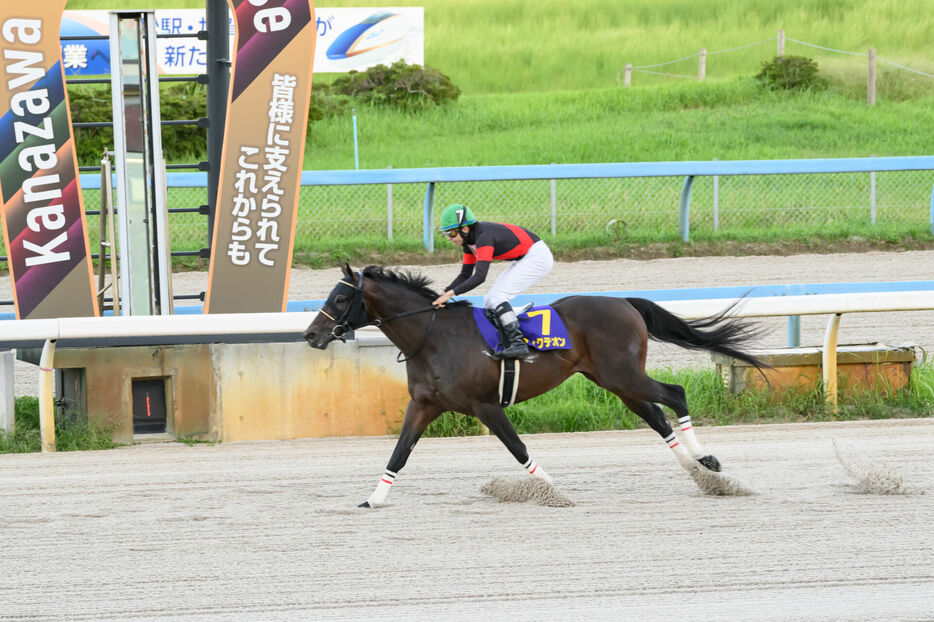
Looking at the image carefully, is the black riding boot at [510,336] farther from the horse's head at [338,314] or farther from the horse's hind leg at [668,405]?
the horse's head at [338,314]

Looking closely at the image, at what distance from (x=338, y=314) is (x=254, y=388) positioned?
6.79ft

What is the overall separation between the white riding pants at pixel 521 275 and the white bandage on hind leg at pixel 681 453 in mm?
A: 1144

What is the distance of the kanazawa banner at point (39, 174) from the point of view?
7910 mm

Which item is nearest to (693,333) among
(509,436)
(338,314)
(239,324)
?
(509,436)

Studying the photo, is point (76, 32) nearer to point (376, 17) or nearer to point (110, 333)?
point (376, 17)

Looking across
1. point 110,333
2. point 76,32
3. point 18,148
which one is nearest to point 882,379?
point 110,333

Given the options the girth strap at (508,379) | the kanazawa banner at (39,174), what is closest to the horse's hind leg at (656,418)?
the girth strap at (508,379)

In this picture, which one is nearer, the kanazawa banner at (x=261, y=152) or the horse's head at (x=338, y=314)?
the horse's head at (x=338, y=314)

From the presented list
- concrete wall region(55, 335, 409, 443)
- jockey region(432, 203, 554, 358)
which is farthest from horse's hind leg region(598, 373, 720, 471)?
concrete wall region(55, 335, 409, 443)

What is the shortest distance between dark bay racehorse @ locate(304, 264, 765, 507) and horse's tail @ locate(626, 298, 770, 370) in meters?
0.13

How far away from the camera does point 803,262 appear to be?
13477 mm

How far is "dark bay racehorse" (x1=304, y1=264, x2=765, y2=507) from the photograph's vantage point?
6.20m

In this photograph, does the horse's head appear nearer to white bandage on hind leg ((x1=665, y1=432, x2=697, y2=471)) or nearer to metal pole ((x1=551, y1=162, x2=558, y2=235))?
white bandage on hind leg ((x1=665, y1=432, x2=697, y2=471))

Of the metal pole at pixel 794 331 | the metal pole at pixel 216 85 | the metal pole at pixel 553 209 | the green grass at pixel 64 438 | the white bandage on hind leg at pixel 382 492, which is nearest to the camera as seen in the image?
the white bandage on hind leg at pixel 382 492
